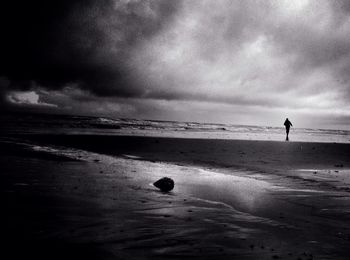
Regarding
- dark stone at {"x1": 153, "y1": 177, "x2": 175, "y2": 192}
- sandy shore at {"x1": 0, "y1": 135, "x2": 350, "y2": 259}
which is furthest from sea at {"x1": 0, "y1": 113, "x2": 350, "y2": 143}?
dark stone at {"x1": 153, "y1": 177, "x2": 175, "y2": 192}

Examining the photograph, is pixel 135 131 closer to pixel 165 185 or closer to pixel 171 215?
pixel 165 185

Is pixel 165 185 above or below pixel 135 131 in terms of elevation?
below

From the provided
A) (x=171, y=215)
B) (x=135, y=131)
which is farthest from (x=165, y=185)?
(x=135, y=131)

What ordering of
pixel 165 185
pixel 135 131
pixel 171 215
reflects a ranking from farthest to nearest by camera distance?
pixel 135 131 < pixel 165 185 < pixel 171 215

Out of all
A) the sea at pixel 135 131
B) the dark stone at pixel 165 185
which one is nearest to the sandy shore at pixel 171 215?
the dark stone at pixel 165 185

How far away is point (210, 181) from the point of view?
1151 cm

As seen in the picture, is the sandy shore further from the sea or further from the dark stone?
the sea

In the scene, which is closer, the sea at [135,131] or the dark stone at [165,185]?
the dark stone at [165,185]

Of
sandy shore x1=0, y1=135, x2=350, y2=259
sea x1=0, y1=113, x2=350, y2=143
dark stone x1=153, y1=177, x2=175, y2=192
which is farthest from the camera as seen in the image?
sea x1=0, y1=113, x2=350, y2=143

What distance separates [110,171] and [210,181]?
3929 millimetres

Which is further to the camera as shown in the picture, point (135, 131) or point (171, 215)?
point (135, 131)

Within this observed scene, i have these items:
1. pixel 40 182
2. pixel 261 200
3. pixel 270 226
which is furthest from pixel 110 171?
pixel 270 226

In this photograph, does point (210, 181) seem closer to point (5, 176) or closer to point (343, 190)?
point (343, 190)

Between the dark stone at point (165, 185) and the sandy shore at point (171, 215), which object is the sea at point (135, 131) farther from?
the dark stone at point (165, 185)
